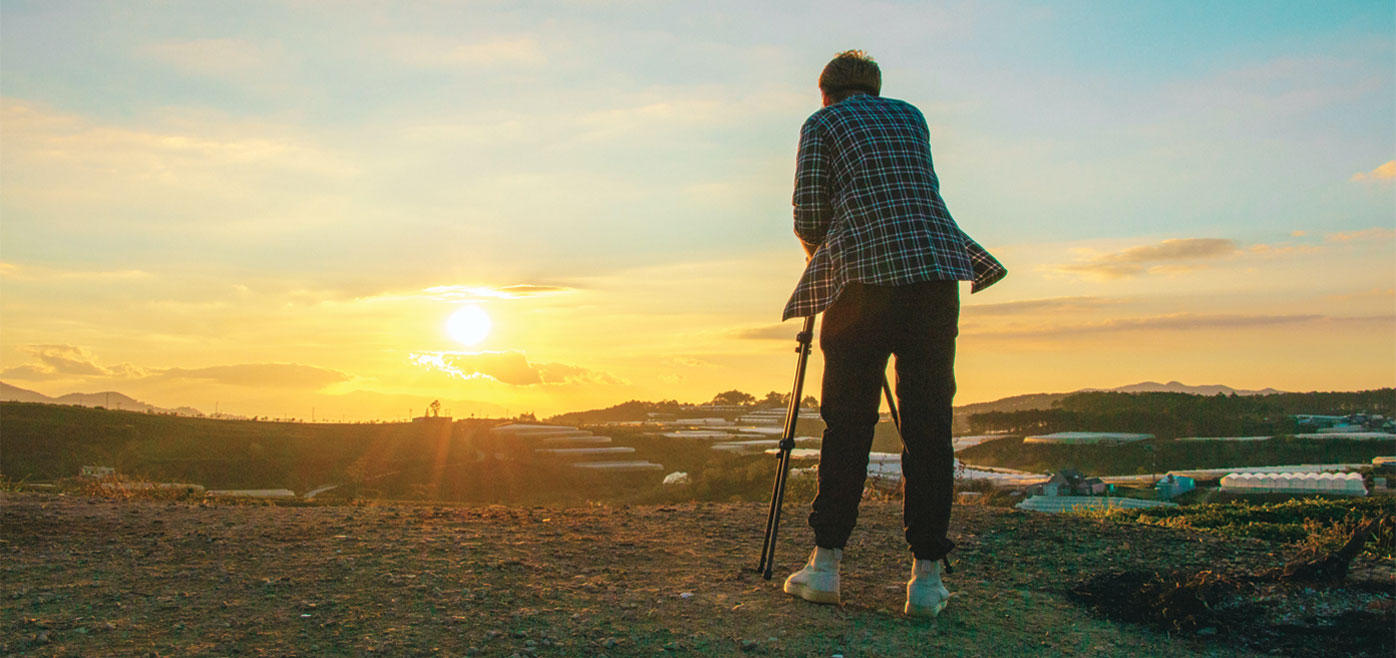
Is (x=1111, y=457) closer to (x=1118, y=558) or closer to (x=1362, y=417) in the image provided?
(x=1362, y=417)

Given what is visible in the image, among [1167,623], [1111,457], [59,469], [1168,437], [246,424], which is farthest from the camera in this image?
[1168,437]

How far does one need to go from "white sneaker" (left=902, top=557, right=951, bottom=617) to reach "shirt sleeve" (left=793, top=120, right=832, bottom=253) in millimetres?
1562

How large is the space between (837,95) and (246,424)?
2744 cm

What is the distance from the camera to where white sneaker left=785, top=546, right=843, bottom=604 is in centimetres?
386

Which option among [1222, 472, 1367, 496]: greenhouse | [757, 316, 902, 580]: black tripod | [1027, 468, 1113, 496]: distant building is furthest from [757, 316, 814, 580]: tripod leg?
[1027, 468, 1113, 496]: distant building

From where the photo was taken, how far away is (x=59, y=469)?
1662 cm

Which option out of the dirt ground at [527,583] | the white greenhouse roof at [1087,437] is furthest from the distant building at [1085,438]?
the dirt ground at [527,583]

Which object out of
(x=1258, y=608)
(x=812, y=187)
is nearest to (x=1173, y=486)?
(x=1258, y=608)

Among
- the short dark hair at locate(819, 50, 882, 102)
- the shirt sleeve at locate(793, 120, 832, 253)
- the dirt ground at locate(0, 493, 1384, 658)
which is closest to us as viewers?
the dirt ground at locate(0, 493, 1384, 658)

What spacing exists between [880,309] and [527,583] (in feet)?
7.10

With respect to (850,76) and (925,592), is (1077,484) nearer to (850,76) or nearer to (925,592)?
(925,592)

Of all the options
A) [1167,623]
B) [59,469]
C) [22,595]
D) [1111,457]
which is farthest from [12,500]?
[1111,457]

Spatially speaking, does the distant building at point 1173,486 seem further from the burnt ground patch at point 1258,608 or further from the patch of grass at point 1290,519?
the burnt ground patch at point 1258,608

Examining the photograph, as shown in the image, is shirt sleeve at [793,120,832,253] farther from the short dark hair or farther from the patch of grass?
the patch of grass
